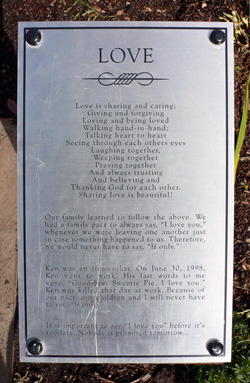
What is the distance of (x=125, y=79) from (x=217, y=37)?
Result: 1.32 ft

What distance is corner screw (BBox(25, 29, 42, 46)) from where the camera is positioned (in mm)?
1466

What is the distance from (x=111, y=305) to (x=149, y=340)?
0.21 m

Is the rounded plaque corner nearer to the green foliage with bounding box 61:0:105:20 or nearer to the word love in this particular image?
the word love

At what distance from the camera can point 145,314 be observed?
148 centimetres

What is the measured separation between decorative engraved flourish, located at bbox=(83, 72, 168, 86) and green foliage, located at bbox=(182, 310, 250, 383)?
121cm

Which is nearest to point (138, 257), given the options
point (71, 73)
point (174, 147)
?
point (174, 147)

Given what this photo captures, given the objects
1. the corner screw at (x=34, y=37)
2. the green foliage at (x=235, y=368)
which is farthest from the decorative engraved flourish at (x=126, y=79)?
the green foliage at (x=235, y=368)

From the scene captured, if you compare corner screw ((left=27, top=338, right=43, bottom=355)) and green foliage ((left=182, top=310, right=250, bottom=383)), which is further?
green foliage ((left=182, top=310, right=250, bottom=383))

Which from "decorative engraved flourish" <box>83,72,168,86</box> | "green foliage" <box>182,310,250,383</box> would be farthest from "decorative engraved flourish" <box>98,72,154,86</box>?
"green foliage" <box>182,310,250,383</box>

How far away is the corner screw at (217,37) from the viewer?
1.47 m

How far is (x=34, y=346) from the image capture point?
58.7 inches

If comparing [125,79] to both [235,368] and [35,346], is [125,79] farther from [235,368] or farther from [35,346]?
[235,368]

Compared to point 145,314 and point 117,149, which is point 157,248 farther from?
point 117,149

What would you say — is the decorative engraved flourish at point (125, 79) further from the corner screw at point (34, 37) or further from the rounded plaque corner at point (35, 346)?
the rounded plaque corner at point (35, 346)
